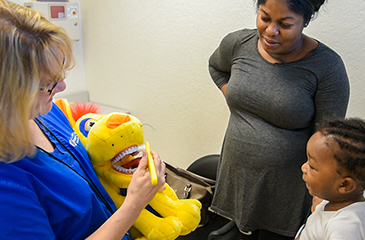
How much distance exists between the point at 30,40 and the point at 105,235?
459 millimetres

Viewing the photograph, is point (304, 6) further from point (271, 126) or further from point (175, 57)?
point (175, 57)

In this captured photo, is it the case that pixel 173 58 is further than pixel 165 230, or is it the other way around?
pixel 173 58

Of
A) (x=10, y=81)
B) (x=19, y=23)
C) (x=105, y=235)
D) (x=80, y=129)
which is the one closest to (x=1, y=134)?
(x=10, y=81)

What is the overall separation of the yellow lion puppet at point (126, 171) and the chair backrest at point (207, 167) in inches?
18.1

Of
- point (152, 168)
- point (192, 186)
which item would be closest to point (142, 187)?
point (152, 168)

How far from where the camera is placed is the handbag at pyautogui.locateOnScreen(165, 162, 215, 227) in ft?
4.61

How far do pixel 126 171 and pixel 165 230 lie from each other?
23cm

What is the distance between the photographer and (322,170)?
Answer: 0.90m

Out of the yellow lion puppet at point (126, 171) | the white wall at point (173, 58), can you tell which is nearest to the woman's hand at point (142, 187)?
the yellow lion puppet at point (126, 171)

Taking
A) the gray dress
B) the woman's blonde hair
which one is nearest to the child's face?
the gray dress

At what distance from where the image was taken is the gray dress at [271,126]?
1.10m

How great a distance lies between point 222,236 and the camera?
1.35 metres

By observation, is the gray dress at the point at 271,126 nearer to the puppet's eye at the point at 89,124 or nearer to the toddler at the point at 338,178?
the toddler at the point at 338,178

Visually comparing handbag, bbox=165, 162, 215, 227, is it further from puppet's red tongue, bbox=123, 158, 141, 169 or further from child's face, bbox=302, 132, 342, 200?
child's face, bbox=302, 132, 342, 200
